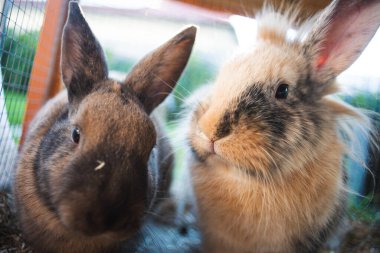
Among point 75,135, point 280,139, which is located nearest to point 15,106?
point 75,135

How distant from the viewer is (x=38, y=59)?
2846mm

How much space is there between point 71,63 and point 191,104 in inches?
26.2

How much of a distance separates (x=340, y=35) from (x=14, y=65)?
1903 mm

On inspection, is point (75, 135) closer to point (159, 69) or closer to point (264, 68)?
point (159, 69)

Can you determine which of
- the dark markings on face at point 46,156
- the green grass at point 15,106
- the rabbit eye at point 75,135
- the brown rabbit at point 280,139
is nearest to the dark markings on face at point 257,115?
the brown rabbit at point 280,139

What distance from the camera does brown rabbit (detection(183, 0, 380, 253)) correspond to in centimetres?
177

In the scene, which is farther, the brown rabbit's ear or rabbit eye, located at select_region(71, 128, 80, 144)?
the brown rabbit's ear

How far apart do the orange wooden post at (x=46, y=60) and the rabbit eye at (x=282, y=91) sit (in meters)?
1.63

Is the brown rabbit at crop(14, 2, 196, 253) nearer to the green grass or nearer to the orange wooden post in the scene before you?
the green grass

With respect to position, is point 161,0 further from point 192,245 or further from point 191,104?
point 192,245

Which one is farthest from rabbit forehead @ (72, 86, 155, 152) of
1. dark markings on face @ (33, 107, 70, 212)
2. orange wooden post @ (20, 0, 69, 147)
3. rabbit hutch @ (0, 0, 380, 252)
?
orange wooden post @ (20, 0, 69, 147)

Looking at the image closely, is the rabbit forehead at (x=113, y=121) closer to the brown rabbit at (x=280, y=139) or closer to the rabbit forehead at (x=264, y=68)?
the brown rabbit at (x=280, y=139)

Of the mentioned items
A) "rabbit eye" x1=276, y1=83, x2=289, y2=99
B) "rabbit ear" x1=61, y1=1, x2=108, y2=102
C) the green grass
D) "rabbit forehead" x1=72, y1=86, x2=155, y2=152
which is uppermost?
"rabbit eye" x1=276, y1=83, x2=289, y2=99

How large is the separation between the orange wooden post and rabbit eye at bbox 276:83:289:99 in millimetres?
1628
